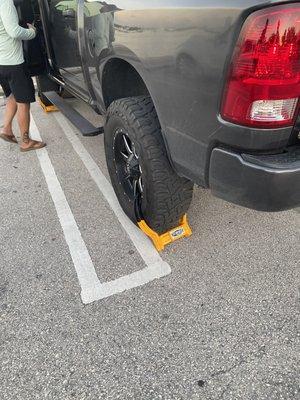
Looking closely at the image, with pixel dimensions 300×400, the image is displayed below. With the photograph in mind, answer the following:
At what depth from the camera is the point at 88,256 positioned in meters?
2.56

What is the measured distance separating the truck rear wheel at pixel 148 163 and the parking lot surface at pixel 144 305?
0.33 meters

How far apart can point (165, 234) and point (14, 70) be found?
2.58 m

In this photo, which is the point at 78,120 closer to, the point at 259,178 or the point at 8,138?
the point at 8,138

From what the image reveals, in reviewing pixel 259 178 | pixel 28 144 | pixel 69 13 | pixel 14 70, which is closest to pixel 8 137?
pixel 28 144

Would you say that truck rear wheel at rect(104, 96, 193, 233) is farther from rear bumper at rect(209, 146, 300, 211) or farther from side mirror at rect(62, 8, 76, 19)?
side mirror at rect(62, 8, 76, 19)

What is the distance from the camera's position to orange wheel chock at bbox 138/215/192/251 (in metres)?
2.54

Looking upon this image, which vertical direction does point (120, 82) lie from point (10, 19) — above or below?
below

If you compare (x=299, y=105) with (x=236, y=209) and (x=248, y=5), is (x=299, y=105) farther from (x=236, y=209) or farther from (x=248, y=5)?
(x=236, y=209)

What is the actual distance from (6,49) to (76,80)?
88 cm

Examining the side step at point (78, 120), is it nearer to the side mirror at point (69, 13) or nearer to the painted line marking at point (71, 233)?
the painted line marking at point (71, 233)

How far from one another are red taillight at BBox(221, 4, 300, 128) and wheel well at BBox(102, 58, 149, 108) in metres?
1.19

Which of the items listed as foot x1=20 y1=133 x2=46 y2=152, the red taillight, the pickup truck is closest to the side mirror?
the pickup truck

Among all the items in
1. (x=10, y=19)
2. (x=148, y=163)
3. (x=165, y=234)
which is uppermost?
(x=10, y=19)

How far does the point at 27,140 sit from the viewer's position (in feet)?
14.1
